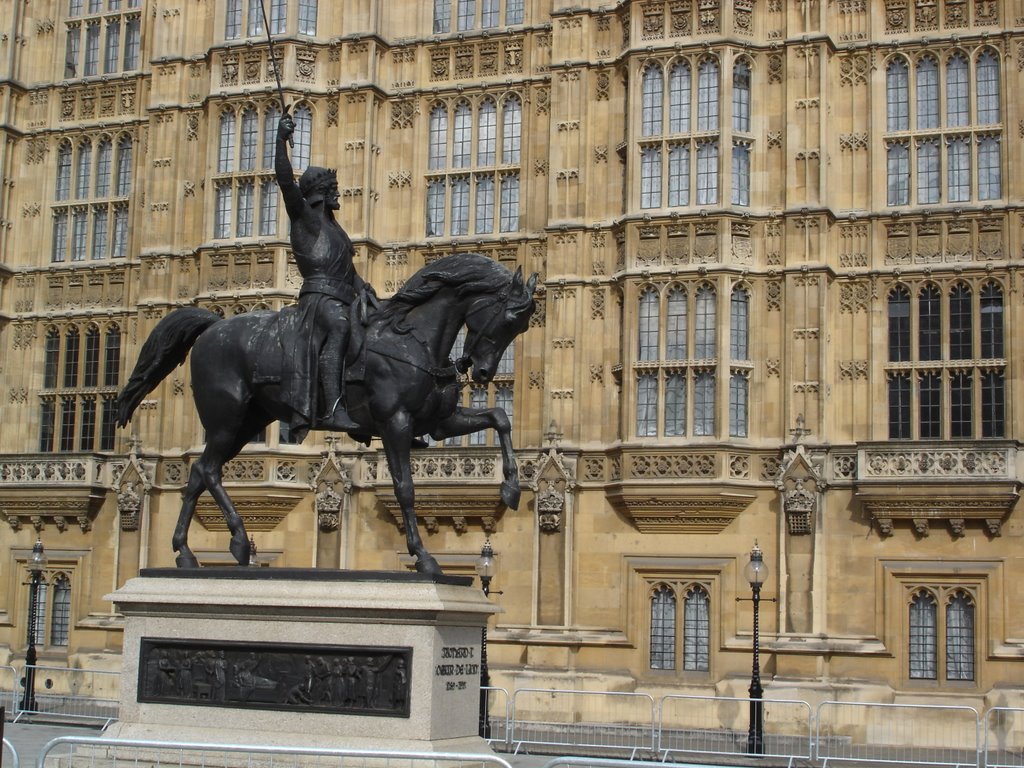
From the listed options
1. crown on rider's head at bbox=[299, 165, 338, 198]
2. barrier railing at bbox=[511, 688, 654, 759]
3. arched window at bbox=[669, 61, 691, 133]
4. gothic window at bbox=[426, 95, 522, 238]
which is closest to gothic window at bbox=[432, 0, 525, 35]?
gothic window at bbox=[426, 95, 522, 238]

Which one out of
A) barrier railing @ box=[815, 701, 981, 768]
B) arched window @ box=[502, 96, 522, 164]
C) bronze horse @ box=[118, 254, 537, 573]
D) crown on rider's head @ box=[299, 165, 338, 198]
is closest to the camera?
bronze horse @ box=[118, 254, 537, 573]

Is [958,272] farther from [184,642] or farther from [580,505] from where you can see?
[184,642]

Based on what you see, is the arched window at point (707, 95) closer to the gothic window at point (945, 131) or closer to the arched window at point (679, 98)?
the arched window at point (679, 98)

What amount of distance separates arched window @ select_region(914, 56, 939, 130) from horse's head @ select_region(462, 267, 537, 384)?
66.3 feet

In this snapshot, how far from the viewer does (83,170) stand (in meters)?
40.3

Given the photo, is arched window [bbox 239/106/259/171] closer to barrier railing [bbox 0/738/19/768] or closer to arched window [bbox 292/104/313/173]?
arched window [bbox 292/104/313/173]

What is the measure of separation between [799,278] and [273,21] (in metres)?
14.3

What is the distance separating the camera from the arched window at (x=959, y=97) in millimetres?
33281

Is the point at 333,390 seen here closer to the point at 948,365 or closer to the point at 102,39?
the point at 948,365

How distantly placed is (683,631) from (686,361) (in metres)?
5.69

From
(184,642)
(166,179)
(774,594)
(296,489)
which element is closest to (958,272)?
(774,594)

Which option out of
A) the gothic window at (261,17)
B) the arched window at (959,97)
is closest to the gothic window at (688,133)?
the arched window at (959,97)

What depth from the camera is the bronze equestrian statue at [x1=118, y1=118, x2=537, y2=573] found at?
1577 centimetres

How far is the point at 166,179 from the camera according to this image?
38469 millimetres
